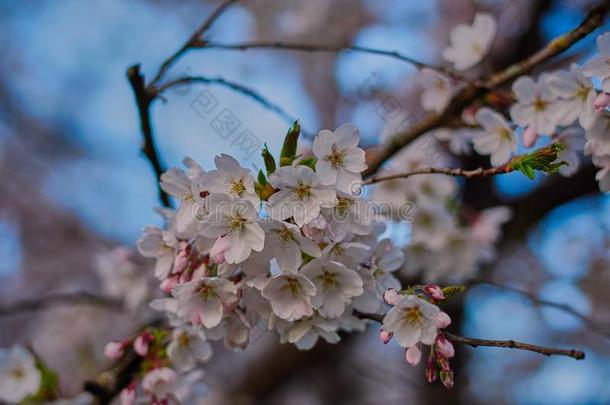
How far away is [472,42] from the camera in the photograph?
213 centimetres

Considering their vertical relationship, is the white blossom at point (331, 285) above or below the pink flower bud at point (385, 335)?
above

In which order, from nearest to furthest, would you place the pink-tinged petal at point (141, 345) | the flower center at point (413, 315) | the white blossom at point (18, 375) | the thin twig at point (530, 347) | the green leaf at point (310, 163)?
the thin twig at point (530, 347) → the flower center at point (413, 315) → the green leaf at point (310, 163) → the pink-tinged petal at point (141, 345) → the white blossom at point (18, 375)

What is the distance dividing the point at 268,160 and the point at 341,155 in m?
0.15

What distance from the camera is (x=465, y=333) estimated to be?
12.4 ft

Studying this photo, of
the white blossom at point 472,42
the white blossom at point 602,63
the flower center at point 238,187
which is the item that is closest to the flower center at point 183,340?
the flower center at point 238,187

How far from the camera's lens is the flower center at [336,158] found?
118cm

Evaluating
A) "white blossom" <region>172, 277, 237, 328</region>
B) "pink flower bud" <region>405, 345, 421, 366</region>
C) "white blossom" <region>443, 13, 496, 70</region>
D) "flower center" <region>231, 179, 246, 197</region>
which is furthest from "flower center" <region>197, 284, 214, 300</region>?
"white blossom" <region>443, 13, 496, 70</region>

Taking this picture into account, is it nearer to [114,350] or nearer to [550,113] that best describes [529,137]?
[550,113]

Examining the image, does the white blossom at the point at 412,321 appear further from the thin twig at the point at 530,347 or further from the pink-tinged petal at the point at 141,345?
the pink-tinged petal at the point at 141,345

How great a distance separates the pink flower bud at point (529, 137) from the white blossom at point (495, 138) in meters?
0.08

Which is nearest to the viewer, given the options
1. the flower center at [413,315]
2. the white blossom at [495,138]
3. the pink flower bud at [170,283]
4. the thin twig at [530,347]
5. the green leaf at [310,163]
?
the thin twig at [530,347]

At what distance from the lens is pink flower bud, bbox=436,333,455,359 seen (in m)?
1.08

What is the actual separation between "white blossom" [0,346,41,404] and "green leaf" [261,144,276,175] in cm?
114

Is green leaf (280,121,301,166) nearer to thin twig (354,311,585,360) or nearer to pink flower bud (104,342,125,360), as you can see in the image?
thin twig (354,311,585,360)
